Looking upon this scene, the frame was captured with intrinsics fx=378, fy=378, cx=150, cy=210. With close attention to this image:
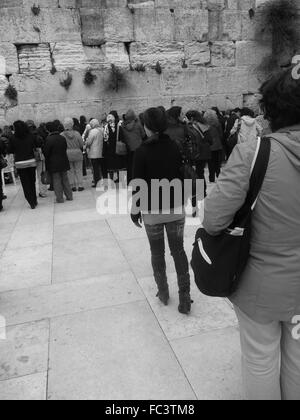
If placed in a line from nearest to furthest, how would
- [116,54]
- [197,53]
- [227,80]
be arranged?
1. [116,54]
2. [197,53]
3. [227,80]

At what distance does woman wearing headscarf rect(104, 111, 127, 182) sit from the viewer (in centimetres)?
878

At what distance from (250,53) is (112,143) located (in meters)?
8.55

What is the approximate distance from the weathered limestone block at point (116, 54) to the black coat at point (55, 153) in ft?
21.0

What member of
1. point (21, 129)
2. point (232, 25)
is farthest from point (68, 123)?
point (232, 25)

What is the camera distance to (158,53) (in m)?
13.5

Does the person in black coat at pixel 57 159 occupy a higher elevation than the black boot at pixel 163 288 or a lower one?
higher

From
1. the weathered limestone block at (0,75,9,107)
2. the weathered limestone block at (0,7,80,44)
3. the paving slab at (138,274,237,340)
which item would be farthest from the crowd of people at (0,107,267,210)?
the weathered limestone block at (0,7,80,44)

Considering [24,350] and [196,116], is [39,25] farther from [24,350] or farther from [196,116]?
[24,350]

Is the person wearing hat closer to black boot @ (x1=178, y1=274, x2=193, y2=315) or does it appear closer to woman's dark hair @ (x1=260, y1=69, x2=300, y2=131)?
black boot @ (x1=178, y1=274, x2=193, y2=315)

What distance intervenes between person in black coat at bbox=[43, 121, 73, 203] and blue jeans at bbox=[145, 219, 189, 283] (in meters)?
5.00

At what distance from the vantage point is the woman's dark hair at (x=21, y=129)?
7.41 meters

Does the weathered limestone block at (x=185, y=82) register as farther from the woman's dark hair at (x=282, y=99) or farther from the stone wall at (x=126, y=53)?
the woman's dark hair at (x=282, y=99)

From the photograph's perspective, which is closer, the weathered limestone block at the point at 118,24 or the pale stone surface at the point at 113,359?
the pale stone surface at the point at 113,359

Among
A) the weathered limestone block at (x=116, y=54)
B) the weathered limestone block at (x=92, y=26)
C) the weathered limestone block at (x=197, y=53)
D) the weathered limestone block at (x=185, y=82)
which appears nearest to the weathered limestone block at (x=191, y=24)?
the weathered limestone block at (x=197, y=53)
